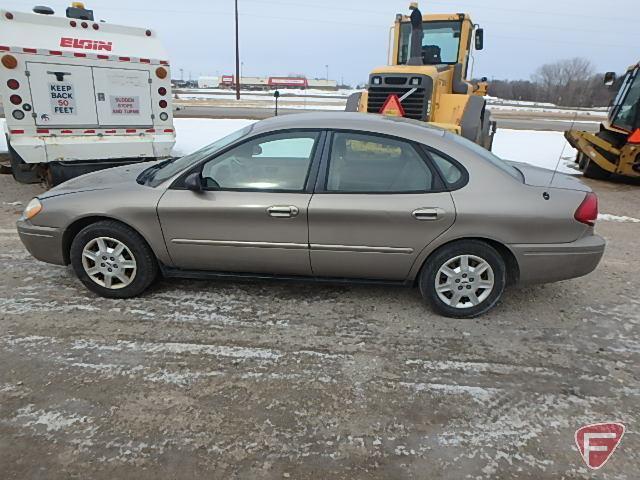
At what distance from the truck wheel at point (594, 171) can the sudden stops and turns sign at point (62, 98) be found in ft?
32.3

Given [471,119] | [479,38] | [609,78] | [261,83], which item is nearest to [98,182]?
[471,119]

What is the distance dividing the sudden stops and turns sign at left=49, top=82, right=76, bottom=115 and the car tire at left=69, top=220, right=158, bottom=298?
13.7 feet

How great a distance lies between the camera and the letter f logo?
2.37 metres

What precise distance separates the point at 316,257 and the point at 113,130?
548cm

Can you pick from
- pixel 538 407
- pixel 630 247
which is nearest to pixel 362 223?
pixel 538 407

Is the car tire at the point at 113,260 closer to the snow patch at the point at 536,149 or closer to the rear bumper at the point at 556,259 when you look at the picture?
the rear bumper at the point at 556,259

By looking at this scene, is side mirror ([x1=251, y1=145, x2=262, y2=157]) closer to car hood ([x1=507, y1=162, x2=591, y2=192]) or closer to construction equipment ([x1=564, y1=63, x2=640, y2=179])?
car hood ([x1=507, y1=162, x2=591, y2=192])

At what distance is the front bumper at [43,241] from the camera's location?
3.83m

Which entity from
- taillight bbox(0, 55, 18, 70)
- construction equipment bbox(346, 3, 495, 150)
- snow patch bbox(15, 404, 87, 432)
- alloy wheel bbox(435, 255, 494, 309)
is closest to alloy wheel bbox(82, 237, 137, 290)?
snow patch bbox(15, 404, 87, 432)

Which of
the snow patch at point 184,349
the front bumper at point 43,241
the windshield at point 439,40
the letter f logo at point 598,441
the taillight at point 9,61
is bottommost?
the letter f logo at point 598,441

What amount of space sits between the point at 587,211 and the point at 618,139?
7.78 m

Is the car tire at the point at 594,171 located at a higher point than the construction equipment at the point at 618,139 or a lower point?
lower

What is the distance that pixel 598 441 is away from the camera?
2480 millimetres

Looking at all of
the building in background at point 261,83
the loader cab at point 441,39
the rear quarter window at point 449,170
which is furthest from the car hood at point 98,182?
the building in background at point 261,83
